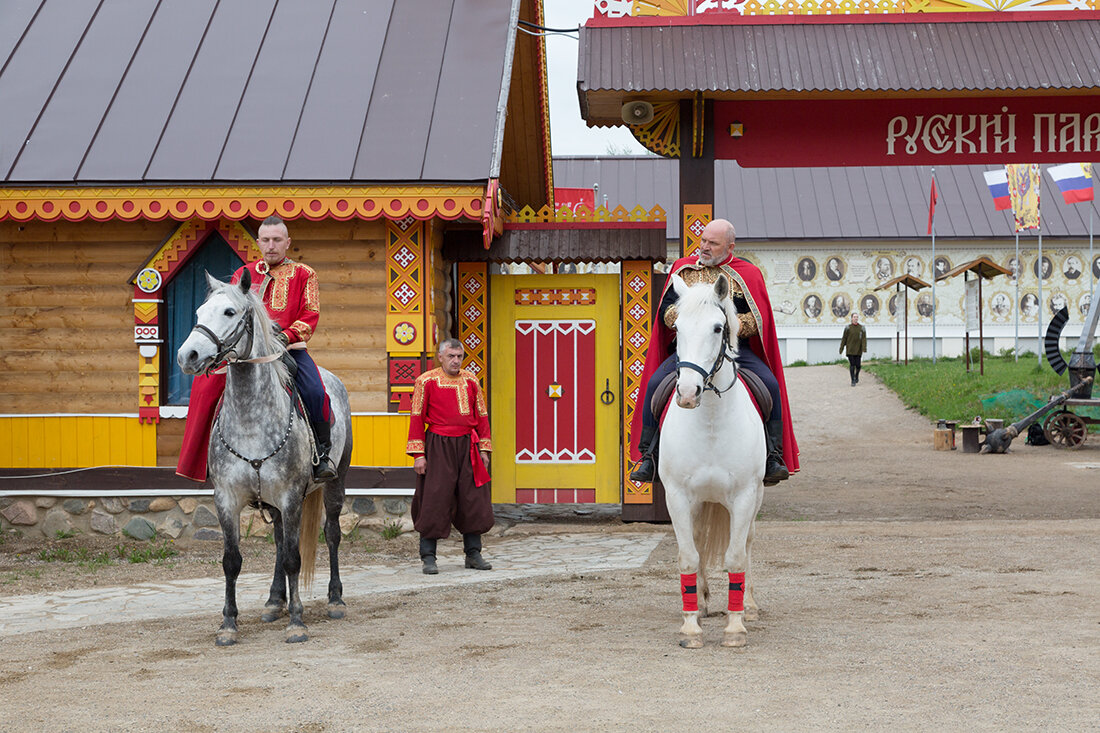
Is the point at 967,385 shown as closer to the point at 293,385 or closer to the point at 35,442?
the point at 35,442

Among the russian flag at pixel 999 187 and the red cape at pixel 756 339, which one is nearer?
the red cape at pixel 756 339

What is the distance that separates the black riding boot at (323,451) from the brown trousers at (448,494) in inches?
77.2

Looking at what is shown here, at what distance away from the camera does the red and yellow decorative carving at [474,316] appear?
461 inches

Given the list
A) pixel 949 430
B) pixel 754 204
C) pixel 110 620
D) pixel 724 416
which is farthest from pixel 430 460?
pixel 754 204

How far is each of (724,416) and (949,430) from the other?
1474 cm

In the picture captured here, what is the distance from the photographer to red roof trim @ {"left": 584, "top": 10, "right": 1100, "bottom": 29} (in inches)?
438

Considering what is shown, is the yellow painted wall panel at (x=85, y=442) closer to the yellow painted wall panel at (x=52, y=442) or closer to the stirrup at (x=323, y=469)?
the yellow painted wall panel at (x=52, y=442)

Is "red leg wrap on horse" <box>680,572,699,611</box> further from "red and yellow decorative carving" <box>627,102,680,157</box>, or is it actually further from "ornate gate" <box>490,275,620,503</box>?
"red and yellow decorative carving" <box>627,102,680,157</box>

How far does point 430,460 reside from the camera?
930 cm

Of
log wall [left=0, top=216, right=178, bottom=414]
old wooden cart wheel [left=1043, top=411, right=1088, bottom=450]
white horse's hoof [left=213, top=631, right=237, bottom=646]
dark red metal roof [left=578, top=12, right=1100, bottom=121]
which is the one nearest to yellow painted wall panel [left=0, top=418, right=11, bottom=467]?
log wall [left=0, top=216, right=178, bottom=414]

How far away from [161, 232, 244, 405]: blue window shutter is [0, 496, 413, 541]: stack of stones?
99cm

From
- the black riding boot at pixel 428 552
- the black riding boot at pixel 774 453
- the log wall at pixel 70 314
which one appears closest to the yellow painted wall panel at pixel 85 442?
the log wall at pixel 70 314

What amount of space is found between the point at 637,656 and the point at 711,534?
1.19 m

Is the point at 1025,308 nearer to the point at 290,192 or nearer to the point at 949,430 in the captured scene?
the point at 949,430
